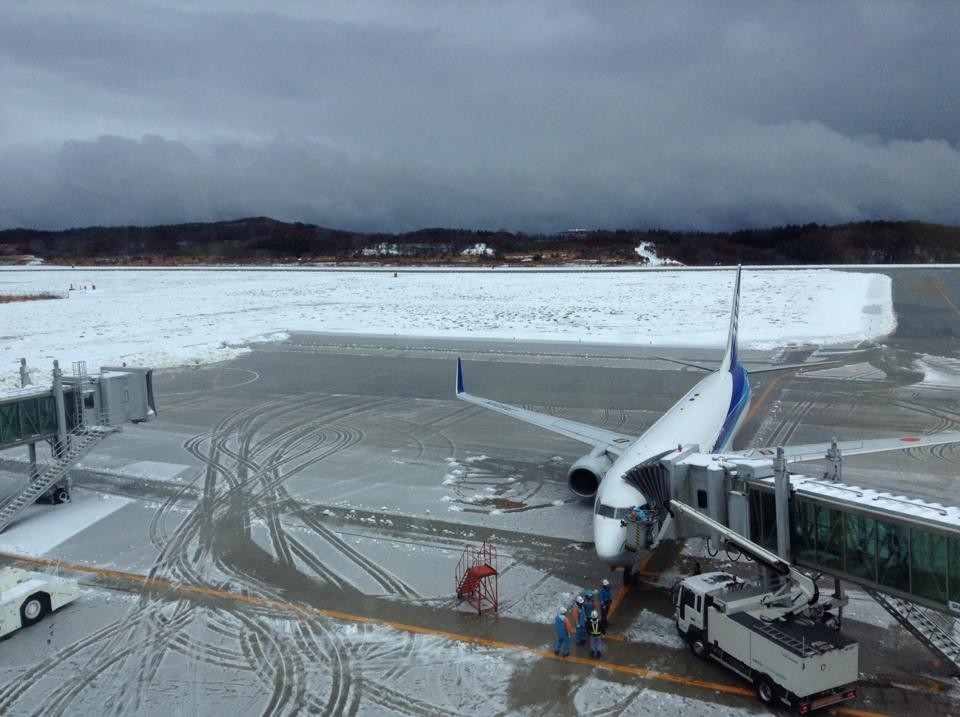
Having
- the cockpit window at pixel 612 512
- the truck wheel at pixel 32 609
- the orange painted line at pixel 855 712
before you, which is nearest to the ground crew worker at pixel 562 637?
the cockpit window at pixel 612 512

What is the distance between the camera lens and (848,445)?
933 inches

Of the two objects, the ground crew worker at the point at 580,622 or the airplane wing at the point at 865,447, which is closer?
the ground crew worker at the point at 580,622

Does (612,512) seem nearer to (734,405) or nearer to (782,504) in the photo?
(782,504)

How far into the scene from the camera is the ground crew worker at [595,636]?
15.6 m

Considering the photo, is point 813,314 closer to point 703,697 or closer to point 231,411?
point 231,411

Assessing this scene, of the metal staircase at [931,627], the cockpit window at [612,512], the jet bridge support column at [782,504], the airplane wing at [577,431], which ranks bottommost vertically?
the metal staircase at [931,627]

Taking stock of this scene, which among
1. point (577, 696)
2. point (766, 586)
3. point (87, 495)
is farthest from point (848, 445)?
point (87, 495)

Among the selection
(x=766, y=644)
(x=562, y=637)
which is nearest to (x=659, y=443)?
(x=562, y=637)

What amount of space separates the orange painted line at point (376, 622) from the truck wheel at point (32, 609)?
2385 millimetres

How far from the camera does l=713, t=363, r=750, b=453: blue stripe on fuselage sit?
25513 mm

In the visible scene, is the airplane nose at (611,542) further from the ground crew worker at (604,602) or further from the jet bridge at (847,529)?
the jet bridge at (847,529)

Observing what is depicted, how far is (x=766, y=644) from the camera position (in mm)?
13898

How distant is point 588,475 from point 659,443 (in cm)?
305

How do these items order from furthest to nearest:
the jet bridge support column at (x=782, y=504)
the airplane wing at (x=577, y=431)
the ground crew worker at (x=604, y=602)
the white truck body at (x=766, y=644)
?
the airplane wing at (x=577, y=431)
the ground crew worker at (x=604, y=602)
the jet bridge support column at (x=782, y=504)
the white truck body at (x=766, y=644)
